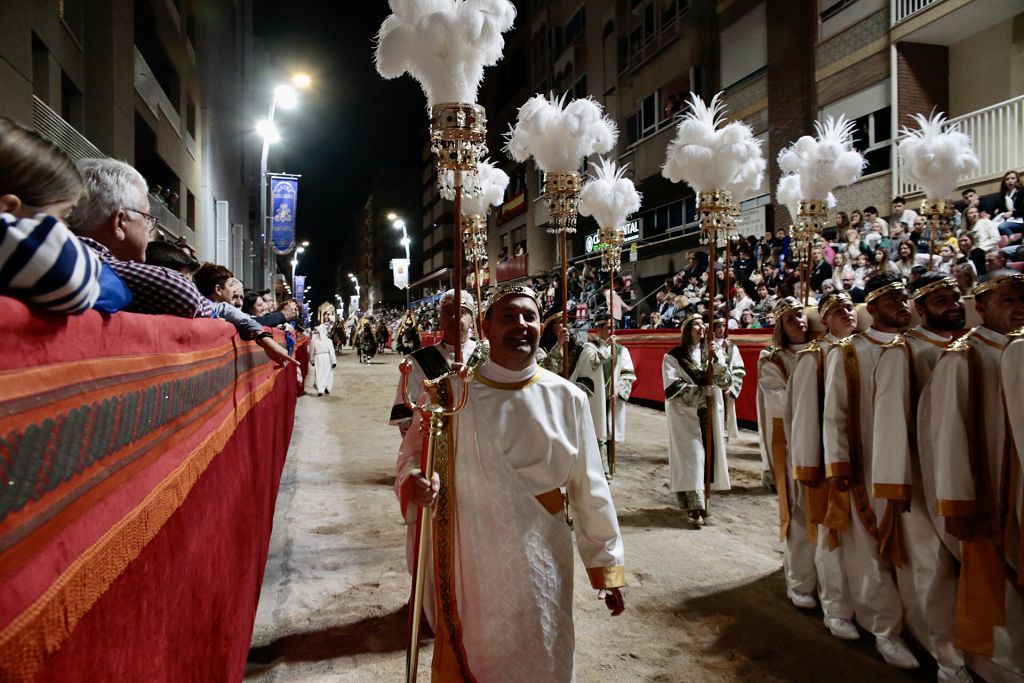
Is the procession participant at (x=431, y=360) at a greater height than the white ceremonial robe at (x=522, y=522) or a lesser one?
greater

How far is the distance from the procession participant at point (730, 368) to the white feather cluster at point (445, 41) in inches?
225

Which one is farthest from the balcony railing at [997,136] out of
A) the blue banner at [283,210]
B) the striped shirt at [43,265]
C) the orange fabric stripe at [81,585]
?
the blue banner at [283,210]

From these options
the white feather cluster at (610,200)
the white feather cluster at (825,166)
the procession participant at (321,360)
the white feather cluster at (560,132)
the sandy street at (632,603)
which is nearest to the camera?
the sandy street at (632,603)

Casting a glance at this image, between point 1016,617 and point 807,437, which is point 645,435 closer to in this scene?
point 807,437

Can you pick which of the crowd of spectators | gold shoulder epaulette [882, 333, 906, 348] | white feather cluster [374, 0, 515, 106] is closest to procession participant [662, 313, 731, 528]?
gold shoulder epaulette [882, 333, 906, 348]

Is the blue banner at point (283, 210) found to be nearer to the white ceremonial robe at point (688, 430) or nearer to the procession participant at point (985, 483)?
the white ceremonial robe at point (688, 430)

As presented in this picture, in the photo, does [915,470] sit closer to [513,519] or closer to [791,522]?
[791,522]

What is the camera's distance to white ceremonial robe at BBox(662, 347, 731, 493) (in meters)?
6.69

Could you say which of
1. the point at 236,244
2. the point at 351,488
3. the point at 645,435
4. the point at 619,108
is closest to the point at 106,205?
the point at 351,488

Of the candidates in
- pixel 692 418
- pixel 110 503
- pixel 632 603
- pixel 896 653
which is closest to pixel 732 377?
pixel 692 418

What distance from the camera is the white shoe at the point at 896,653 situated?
3.70 meters

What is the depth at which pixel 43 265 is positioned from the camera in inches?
42.3

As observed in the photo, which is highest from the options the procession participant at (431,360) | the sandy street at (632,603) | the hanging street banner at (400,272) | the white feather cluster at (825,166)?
the hanging street banner at (400,272)

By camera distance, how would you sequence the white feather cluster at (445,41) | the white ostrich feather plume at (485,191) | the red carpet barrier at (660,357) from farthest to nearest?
1. the red carpet barrier at (660,357)
2. the white ostrich feather plume at (485,191)
3. the white feather cluster at (445,41)
